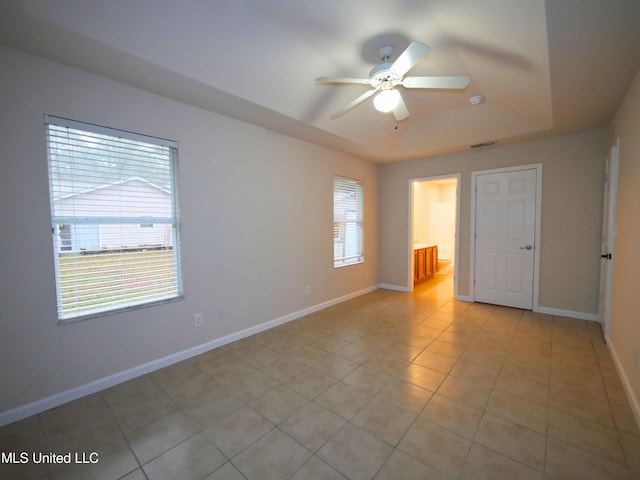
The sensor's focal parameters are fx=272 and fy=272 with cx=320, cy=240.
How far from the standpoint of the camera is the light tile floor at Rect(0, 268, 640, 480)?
59.4 inches

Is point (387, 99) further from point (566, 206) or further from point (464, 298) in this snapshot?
point (464, 298)

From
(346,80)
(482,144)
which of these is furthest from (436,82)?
(482,144)

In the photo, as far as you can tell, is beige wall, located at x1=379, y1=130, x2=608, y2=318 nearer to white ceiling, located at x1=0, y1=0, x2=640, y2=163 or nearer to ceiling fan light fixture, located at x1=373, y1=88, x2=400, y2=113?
white ceiling, located at x1=0, y1=0, x2=640, y2=163

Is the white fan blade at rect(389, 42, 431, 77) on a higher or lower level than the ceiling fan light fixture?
higher

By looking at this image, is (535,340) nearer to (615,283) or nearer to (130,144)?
(615,283)

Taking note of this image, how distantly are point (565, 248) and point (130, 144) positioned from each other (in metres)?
5.32

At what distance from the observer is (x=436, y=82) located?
2100 millimetres

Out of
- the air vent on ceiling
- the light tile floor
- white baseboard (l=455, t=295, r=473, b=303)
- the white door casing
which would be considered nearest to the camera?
the light tile floor

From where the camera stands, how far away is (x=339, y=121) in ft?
11.3

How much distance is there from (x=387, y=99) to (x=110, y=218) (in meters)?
2.53

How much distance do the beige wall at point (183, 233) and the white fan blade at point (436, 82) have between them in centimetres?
183

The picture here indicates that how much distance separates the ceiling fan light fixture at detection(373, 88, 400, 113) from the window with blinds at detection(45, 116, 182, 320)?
1.95 m

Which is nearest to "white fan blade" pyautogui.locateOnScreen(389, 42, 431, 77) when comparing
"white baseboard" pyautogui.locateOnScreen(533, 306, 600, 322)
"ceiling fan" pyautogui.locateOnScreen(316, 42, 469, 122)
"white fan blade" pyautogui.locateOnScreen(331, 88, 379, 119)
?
"ceiling fan" pyautogui.locateOnScreen(316, 42, 469, 122)

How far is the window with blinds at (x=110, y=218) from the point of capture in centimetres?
208
